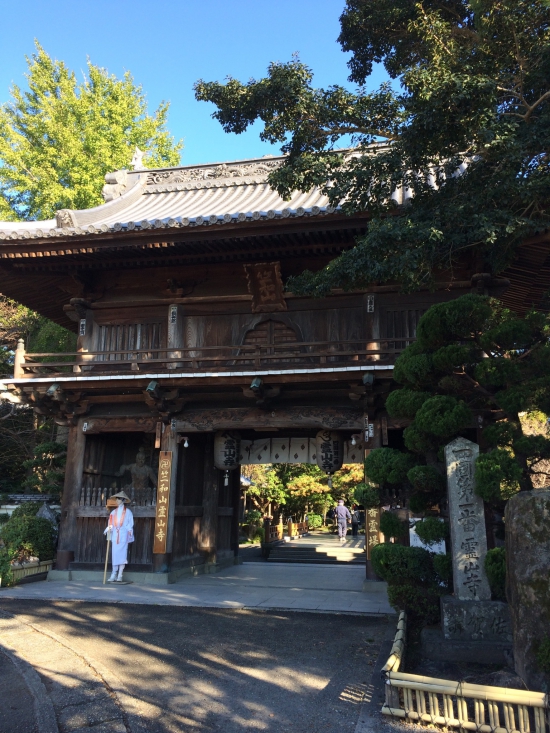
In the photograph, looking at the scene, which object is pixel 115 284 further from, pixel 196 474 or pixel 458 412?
pixel 458 412

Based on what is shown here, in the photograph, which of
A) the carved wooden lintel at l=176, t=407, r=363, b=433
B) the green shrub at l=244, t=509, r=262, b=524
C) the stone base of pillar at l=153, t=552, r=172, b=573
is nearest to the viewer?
the carved wooden lintel at l=176, t=407, r=363, b=433

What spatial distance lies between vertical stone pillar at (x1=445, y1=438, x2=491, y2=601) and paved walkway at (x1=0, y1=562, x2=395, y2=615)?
9.44 ft

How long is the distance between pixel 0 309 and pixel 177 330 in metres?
12.2

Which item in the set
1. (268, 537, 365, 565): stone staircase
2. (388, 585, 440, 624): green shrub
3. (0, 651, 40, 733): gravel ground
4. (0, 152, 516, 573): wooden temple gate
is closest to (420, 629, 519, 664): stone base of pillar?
(388, 585, 440, 624): green shrub

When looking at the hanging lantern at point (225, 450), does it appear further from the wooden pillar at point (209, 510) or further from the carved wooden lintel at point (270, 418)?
the carved wooden lintel at point (270, 418)

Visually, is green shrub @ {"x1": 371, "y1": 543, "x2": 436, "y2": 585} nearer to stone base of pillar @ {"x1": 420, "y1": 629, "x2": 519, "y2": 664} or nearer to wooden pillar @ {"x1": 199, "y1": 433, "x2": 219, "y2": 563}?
stone base of pillar @ {"x1": 420, "y1": 629, "x2": 519, "y2": 664}

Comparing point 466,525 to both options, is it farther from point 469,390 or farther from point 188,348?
point 188,348

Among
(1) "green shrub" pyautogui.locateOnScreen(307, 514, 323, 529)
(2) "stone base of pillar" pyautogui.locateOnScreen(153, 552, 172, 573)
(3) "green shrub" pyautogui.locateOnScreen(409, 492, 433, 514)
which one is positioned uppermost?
(3) "green shrub" pyautogui.locateOnScreen(409, 492, 433, 514)

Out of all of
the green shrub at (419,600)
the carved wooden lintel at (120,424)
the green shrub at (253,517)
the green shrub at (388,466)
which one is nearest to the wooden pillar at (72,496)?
the carved wooden lintel at (120,424)

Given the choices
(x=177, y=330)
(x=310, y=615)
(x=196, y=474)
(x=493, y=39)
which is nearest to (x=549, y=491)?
(x=310, y=615)

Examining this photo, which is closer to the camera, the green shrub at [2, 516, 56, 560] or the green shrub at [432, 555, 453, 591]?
the green shrub at [432, 555, 453, 591]

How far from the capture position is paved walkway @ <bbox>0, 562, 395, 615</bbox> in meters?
8.80

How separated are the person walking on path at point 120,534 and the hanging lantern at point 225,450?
2322 mm

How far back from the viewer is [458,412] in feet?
20.2
